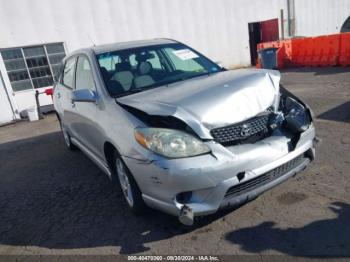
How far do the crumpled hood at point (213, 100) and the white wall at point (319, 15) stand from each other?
16.2m

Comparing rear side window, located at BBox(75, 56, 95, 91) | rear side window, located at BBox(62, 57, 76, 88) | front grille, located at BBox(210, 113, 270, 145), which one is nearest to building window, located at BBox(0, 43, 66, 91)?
rear side window, located at BBox(62, 57, 76, 88)

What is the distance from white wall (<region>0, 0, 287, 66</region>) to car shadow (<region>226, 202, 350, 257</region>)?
32.0 feet

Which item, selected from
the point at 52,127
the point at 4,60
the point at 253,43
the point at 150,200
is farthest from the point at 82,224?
the point at 253,43

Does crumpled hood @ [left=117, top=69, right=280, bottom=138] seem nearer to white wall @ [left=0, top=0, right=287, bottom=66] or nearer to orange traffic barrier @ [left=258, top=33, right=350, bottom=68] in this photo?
white wall @ [left=0, top=0, right=287, bottom=66]

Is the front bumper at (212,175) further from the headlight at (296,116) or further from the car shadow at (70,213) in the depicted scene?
the car shadow at (70,213)

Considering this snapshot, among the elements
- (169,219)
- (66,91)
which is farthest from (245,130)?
(66,91)

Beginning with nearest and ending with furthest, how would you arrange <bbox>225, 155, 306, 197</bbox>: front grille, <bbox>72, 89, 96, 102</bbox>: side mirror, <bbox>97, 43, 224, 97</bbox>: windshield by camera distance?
<bbox>225, 155, 306, 197</bbox>: front grille → <bbox>72, 89, 96, 102</bbox>: side mirror → <bbox>97, 43, 224, 97</bbox>: windshield

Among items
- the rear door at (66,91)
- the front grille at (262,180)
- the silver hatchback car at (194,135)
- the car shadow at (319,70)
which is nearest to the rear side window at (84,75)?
the silver hatchback car at (194,135)

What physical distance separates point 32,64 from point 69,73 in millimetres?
6540

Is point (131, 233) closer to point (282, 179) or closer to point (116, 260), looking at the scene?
point (116, 260)

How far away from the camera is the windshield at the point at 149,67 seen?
12.0 ft

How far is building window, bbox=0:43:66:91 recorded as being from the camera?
Answer: 10344mm

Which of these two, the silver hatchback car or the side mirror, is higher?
the side mirror

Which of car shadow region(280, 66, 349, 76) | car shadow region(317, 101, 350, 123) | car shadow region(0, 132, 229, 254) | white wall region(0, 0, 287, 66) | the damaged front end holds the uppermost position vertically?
white wall region(0, 0, 287, 66)
